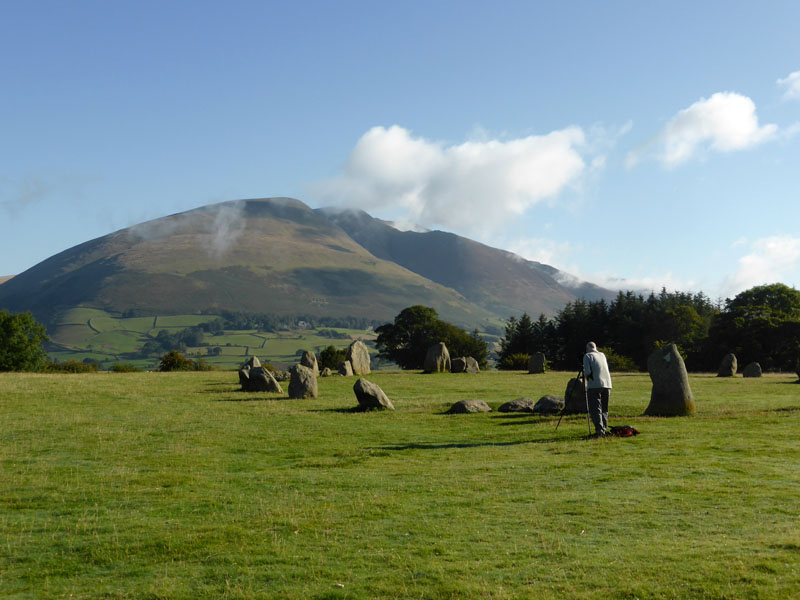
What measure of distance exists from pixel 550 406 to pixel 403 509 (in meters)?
14.0

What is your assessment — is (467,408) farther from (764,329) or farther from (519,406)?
(764,329)

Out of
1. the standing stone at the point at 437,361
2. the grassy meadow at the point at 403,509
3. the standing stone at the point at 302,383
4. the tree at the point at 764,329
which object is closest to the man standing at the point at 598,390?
the grassy meadow at the point at 403,509

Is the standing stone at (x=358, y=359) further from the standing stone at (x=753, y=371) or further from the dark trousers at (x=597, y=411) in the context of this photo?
the dark trousers at (x=597, y=411)

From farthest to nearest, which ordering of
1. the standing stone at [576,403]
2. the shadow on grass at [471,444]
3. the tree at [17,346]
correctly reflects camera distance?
the tree at [17,346], the standing stone at [576,403], the shadow on grass at [471,444]

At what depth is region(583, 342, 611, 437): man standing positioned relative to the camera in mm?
17812

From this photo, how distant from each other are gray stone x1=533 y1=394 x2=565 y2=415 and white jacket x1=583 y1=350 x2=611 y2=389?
5502 mm

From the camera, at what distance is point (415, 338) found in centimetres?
8250

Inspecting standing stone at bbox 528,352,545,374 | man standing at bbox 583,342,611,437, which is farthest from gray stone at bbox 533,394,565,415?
standing stone at bbox 528,352,545,374

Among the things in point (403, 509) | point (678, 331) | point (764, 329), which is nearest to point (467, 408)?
point (403, 509)

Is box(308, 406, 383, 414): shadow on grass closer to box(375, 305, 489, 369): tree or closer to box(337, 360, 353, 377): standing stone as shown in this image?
box(337, 360, 353, 377): standing stone

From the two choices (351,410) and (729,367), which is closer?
(351,410)

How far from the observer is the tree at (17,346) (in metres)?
55.8

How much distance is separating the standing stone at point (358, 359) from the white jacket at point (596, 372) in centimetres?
3265

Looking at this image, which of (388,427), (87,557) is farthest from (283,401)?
(87,557)
